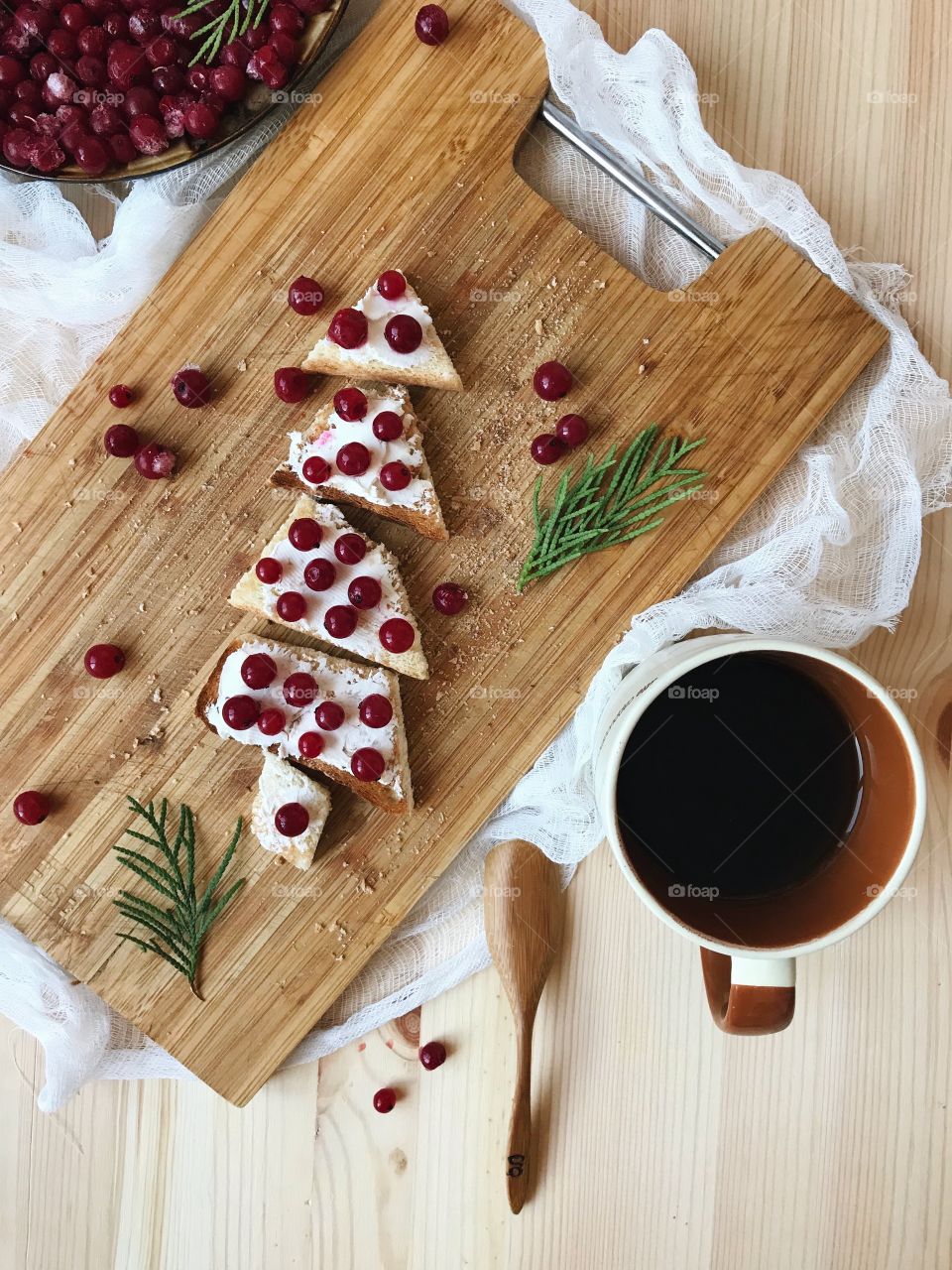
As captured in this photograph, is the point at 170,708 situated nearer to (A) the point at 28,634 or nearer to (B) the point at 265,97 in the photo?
(A) the point at 28,634

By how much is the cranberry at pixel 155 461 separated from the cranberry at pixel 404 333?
38 cm

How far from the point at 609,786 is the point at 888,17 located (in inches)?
51.6

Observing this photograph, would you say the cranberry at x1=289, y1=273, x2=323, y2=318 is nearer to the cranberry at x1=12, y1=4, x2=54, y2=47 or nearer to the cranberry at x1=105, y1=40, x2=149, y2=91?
the cranberry at x1=105, y1=40, x2=149, y2=91

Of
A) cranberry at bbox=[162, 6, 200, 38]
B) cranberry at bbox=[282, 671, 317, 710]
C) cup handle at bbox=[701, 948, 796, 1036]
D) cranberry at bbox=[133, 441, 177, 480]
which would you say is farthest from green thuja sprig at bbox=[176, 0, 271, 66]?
cup handle at bbox=[701, 948, 796, 1036]

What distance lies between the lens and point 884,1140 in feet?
5.20

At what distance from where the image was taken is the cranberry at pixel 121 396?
4.87ft

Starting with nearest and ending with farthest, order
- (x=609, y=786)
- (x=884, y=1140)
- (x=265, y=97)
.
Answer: (x=609, y=786) < (x=265, y=97) < (x=884, y=1140)

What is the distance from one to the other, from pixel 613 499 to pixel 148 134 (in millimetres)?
860

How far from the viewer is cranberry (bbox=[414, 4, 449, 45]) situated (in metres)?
1.45

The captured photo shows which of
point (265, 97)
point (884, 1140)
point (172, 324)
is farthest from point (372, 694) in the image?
Answer: point (884, 1140)

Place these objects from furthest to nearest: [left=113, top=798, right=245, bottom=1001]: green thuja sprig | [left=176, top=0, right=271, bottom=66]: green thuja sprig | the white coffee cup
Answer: [left=113, top=798, right=245, bottom=1001]: green thuja sprig < [left=176, top=0, right=271, bottom=66]: green thuja sprig < the white coffee cup

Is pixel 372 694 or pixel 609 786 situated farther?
pixel 372 694

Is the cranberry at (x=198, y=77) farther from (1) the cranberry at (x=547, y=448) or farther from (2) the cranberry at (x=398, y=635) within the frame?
(2) the cranberry at (x=398, y=635)

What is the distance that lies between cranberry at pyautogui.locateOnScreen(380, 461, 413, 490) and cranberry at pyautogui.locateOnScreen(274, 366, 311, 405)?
18cm
